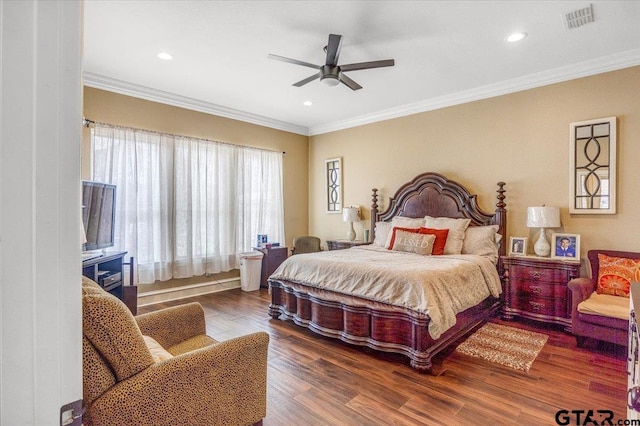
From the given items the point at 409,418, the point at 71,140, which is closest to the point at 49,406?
the point at 71,140

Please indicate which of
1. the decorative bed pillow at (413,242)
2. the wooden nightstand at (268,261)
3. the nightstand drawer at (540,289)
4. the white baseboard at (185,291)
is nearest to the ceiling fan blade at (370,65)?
the decorative bed pillow at (413,242)

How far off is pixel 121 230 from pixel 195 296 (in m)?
1.44

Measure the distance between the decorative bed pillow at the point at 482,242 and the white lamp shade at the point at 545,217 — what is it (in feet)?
1.63

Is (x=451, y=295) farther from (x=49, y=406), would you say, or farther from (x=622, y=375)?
(x=49, y=406)

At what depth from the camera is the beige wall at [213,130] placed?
13.5 feet

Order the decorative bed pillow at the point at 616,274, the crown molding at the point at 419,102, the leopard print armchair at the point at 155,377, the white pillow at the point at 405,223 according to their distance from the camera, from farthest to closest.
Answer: the white pillow at the point at 405,223
the crown molding at the point at 419,102
the decorative bed pillow at the point at 616,274
the leopard print armchair at the point at 155,377

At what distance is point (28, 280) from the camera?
0.51 metres

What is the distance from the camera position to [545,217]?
3.61 meters

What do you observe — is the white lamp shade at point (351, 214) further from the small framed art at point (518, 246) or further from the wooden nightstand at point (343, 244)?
the small framed art at point (518, 246)

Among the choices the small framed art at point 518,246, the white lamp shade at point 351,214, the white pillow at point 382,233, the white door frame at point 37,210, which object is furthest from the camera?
the white lamp shade at point 351,214

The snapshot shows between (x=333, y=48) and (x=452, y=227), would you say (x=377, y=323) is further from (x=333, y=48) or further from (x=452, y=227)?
(x=333, y=48)

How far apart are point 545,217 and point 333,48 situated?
114 inches

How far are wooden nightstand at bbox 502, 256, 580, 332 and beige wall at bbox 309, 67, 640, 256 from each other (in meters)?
0.44

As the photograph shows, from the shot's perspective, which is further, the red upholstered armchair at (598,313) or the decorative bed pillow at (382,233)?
the decorative bed pillow at (382,233)
